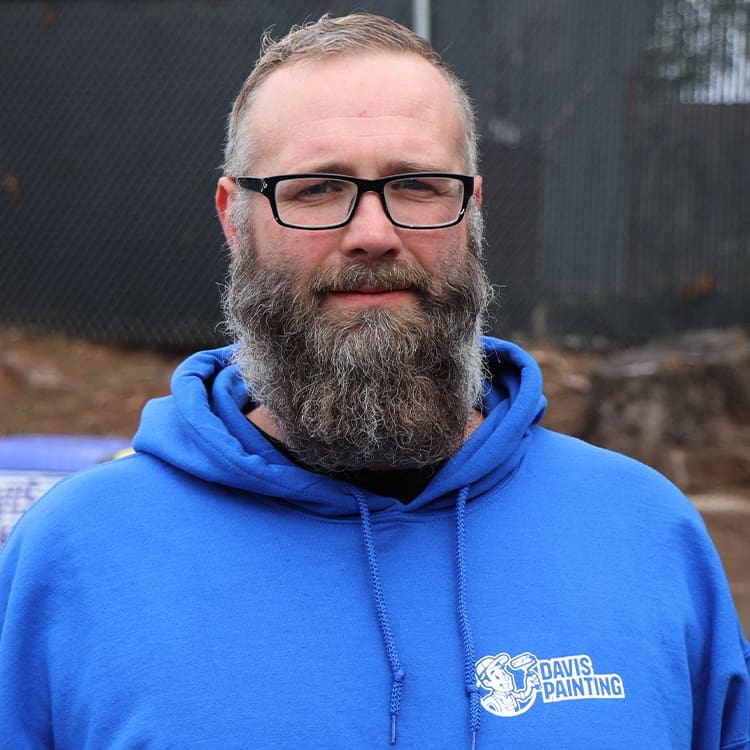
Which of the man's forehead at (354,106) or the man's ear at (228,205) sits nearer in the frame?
the man's forehead at (354,106)

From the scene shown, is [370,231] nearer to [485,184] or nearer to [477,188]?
[477,188]

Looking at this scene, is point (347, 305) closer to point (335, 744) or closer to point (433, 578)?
point (433, 578)

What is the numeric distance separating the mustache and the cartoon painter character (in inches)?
25.4

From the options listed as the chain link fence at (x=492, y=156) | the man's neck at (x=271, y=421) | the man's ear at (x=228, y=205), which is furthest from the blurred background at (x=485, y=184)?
the man's ear at (x=228, y=205)

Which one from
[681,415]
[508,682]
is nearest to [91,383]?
[681,415]

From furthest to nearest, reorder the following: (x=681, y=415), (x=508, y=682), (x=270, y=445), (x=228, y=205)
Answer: (x=681, y=415), (x=228, y=205), (x=270, y=445), (x=508, y=682)

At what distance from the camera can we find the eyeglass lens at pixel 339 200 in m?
1.75

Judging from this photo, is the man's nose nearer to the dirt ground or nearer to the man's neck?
the man's neck

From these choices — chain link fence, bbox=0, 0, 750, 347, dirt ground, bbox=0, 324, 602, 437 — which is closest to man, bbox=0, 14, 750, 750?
dirt ground, bbox=0, 324, 602, 437

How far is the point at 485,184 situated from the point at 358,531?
5.25 meters

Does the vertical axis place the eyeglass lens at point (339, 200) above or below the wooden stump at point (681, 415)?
above

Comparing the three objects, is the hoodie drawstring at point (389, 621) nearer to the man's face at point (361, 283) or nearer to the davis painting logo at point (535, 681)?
the davis painting logo at point (535, 681)

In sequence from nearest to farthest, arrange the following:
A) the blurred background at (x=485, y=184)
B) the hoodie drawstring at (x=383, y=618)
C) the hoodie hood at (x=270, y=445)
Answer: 1. the hoodie drawstring at (x=383, y=618)
2. the hoodie hood at (x=270, y=445)
3. the blurred background at (x=485, y=184)

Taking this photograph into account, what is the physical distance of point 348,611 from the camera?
5.33ft
